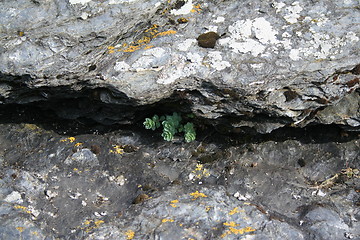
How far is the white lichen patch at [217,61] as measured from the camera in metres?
9.73

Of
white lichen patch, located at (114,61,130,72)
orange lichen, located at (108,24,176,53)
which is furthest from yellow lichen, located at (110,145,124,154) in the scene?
orange lichen, located at (108,24,176,53)

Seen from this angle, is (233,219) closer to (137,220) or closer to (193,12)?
(137,220)

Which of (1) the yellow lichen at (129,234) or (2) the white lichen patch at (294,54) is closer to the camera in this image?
(1) the yellow lichen at (129,234)

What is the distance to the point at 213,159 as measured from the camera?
10672 millimetres

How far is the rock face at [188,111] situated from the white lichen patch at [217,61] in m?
0.03

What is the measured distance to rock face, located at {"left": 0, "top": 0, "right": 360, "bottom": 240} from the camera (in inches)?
360

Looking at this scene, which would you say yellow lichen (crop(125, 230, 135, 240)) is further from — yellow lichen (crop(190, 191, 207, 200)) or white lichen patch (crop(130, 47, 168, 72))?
white lichen patch (crop(130, 47, 168, 72))

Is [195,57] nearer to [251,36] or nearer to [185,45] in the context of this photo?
[185,45]

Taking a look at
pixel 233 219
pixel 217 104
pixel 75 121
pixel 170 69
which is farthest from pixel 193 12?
pixel 233 219

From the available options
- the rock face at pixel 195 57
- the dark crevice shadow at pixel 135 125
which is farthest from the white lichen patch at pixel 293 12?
the dark crevice shadow at pixel 135 125

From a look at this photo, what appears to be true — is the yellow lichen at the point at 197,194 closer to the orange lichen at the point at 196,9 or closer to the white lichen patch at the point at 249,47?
the white lichen patch at the point at 249,47

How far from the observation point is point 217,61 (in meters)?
9.82

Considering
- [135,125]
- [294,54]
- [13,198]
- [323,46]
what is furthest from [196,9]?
[13,198]

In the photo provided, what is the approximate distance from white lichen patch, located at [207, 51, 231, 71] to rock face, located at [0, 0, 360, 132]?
0.08ft
